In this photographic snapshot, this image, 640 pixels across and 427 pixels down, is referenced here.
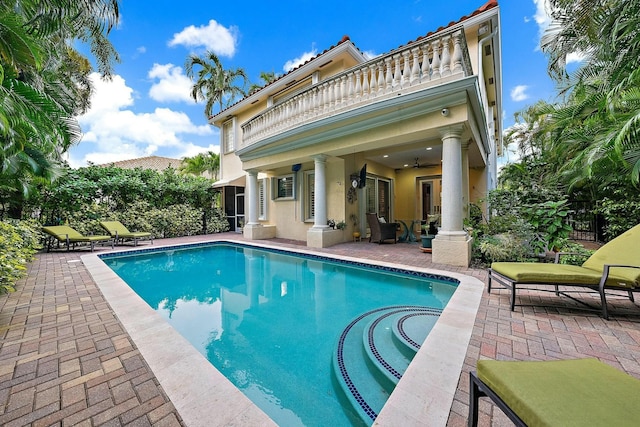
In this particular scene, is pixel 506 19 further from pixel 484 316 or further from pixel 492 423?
pixel 492 423

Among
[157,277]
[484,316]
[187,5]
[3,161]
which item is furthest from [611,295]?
[187,5]

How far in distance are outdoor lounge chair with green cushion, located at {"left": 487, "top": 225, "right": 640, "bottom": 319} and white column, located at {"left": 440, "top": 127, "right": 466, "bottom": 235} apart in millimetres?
2692

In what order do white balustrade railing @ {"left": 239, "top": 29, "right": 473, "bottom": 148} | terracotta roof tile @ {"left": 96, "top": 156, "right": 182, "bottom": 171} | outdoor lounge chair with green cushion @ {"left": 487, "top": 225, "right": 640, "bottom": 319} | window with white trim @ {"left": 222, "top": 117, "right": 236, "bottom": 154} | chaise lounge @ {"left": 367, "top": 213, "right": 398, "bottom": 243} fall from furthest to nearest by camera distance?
terracotta roof tile @ {"left": 96, "top": 156, "right": 182, "bottom": 171} → window with white trim @ {"left": 222, "top": 117, "right": 236, "bottom": 154} → chaise lounge @ {"left": 367, "top": 213, "right": 398, "bottom": 243} → white balustrade railing @ {"left": 239, "top": 29, "right": 473, "bottom": 148} → outdoor lounge chair with green cushion @ {"left": 487, "top": 225, "right": 640, "bottom": 319}

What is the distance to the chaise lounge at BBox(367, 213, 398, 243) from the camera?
1045 centimetres

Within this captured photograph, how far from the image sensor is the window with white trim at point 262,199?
45.6 ft

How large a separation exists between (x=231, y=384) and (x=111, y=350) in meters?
1.54

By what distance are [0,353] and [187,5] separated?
16.1 meters

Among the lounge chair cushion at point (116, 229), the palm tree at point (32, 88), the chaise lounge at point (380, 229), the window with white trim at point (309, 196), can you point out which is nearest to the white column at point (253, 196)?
the window with white trim at point (309, 196)

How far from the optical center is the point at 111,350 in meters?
2.75

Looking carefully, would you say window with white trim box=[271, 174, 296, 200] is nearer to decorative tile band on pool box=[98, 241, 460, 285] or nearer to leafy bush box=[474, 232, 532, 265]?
decorative tile band on pool box=[98, 241, 460, 285]

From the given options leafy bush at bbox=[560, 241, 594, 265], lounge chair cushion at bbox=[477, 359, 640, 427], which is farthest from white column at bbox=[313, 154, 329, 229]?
lounge chair cushion at bbox=[477, 359, 640, 427]

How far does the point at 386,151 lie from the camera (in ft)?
35.1

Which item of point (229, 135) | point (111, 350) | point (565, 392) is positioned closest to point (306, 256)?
point (111, 350)

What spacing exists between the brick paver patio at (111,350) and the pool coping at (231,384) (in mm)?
77
